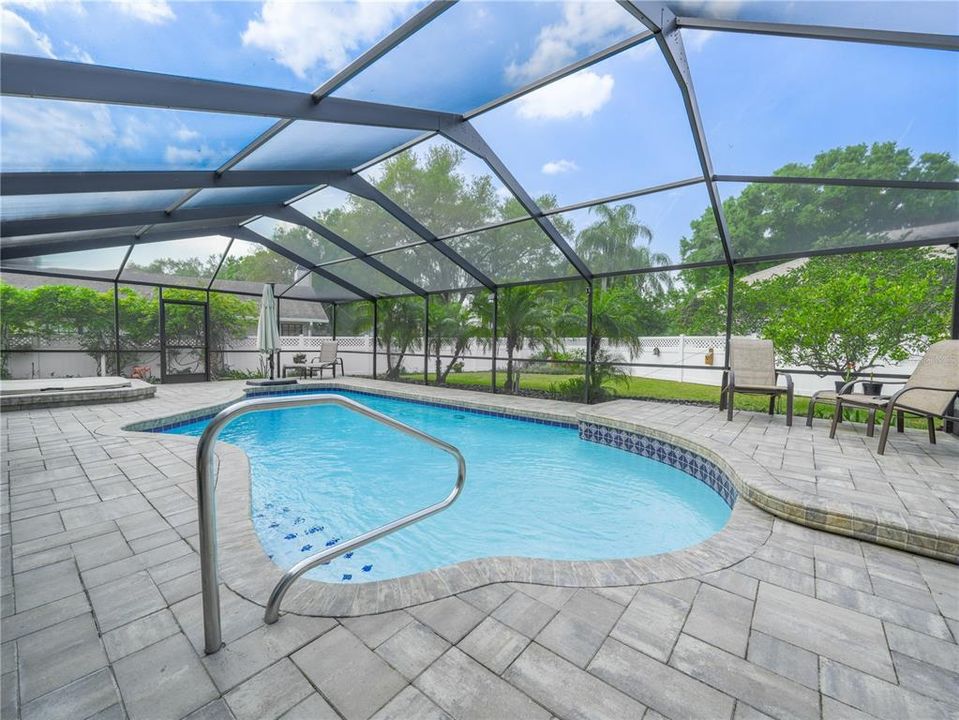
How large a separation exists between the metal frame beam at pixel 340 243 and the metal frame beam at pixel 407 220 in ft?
5.90

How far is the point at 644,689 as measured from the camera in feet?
4.48

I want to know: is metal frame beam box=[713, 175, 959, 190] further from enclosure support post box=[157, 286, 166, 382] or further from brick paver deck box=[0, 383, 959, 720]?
enclosure support post box=[157, 286, 166, 382]

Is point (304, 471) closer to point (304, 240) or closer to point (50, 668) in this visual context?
point (50, 668)

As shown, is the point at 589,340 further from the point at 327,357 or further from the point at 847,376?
the point at 327,357

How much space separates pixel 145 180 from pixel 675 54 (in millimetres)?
5594

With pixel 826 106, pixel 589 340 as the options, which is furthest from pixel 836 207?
pixel 589 340

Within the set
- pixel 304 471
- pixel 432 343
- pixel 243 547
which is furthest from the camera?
pixel 432 343

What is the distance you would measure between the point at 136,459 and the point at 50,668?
3093 millimetres

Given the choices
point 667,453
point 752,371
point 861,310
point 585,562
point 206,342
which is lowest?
point 667,453

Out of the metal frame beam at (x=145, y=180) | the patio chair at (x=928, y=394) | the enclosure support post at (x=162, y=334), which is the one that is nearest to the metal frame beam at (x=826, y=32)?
the patio chair at (x=928, y=394)

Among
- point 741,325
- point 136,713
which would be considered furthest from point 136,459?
point 741,325

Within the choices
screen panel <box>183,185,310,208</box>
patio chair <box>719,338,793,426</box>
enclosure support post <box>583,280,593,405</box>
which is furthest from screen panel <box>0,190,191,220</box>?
patio chair <box>719,338,793,426</box>

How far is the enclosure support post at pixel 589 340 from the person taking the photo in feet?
26.7

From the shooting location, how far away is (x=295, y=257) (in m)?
10.4
